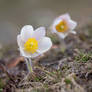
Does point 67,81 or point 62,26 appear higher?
point 62,26

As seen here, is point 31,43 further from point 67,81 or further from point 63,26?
point 63,26

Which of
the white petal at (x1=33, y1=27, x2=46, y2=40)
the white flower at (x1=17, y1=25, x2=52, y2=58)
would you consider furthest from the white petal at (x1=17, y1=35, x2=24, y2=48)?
the white petal at (x1=33, y1=27, x2=46, y2=40)

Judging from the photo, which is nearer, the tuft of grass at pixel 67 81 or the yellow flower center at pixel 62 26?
the tuft of grass at pixel 67 81

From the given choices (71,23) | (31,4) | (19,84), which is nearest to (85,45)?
(71,23)

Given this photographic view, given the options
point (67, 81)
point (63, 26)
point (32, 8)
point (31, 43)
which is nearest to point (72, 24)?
point (63, 26)

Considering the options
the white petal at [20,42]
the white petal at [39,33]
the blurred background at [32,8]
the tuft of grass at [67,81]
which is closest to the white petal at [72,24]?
the white petal at [39,33]

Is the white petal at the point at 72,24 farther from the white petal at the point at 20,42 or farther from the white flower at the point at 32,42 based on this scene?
the white petal at the point at 20,42

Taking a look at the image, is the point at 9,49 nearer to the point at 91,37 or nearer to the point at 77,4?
the point at 91,37
